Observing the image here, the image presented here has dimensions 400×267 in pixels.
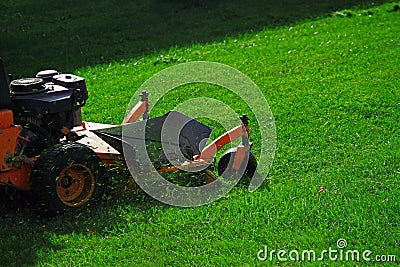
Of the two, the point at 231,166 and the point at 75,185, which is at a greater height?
the point at 75,185

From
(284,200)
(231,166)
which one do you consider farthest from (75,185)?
(284,200)

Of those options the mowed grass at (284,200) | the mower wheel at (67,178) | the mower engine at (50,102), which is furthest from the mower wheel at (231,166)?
the mower engine at (50,102)

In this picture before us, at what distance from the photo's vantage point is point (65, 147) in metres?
4.75

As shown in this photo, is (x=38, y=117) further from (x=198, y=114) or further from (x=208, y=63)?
(x=208, y=63)

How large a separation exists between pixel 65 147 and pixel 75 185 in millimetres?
305

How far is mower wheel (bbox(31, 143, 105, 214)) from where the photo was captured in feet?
15.2

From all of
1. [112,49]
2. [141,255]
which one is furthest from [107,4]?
[141,255]

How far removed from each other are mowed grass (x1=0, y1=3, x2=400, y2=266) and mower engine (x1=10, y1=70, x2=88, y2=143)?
64 centimetres

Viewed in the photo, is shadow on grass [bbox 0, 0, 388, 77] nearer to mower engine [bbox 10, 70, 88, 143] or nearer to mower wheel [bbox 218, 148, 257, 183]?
mower engine [bbox 10, 70, 88, 143]

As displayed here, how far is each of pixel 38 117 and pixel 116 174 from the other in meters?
0.69

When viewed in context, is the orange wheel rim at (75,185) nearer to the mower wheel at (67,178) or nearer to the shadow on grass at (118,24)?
the mower wheel at (67,178)

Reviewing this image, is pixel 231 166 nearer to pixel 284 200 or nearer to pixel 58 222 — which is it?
pixel 284 200

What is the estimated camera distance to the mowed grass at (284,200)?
4344 mm

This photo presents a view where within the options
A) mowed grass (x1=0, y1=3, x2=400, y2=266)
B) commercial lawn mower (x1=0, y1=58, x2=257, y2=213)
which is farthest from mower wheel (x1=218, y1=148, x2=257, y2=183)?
mowed grass (x1=0, y1=3, x2=400, y2=266)
